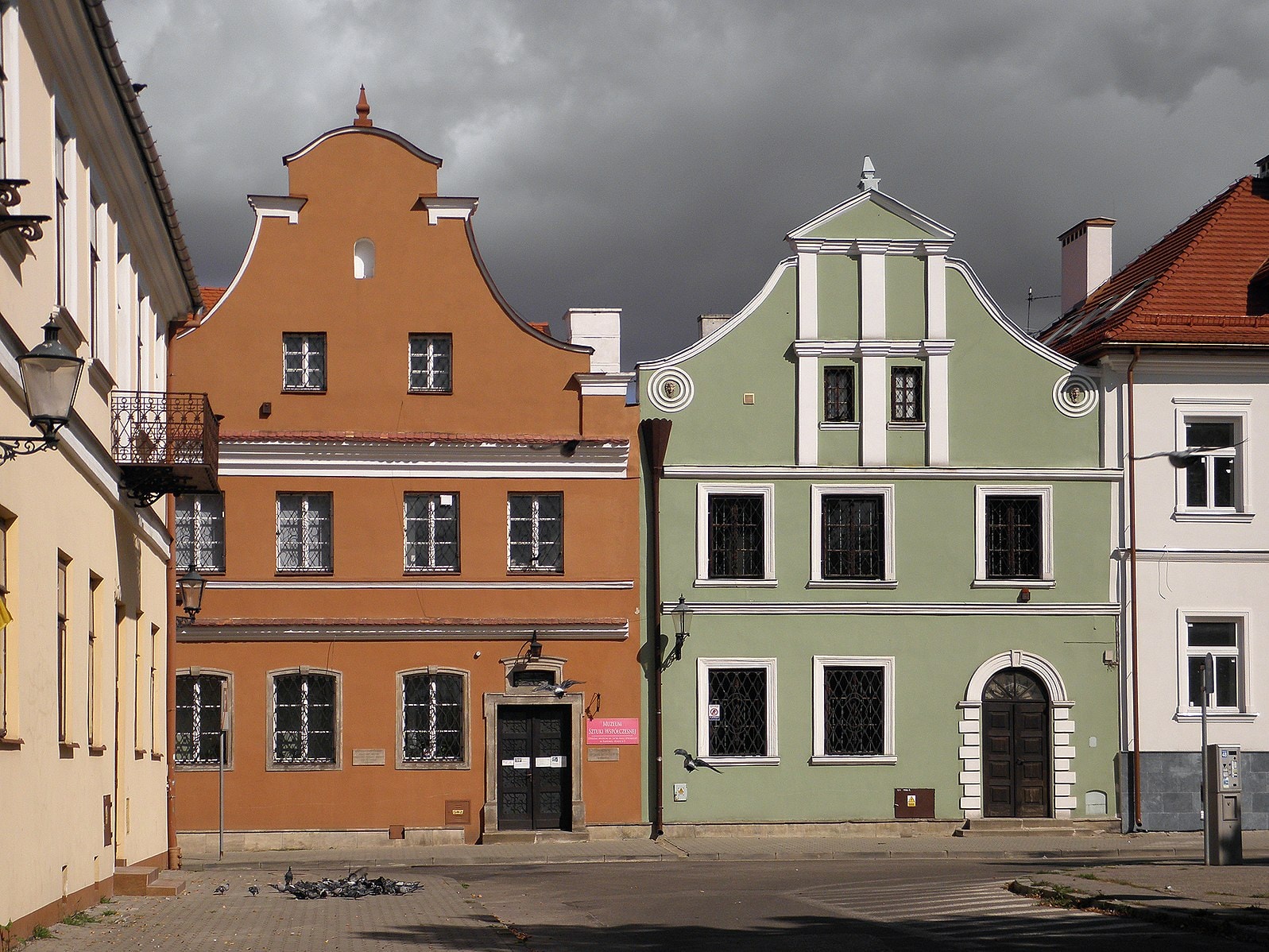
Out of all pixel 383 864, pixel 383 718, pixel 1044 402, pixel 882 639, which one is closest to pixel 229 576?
pixel 383 718

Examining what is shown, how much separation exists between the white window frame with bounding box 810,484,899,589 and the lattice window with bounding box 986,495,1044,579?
1.84 metres

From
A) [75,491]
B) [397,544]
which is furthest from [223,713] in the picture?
[75,491]

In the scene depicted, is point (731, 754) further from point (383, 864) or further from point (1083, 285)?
point (1083, 285)

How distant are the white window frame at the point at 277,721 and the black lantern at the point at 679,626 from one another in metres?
5.77

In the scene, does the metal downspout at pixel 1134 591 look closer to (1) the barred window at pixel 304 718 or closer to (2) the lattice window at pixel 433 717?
(2) the lattice window at pixel 433 717

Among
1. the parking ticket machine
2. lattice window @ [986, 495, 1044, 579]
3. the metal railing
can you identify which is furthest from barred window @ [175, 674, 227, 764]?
the parking ticket machine

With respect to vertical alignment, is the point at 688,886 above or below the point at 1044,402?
below

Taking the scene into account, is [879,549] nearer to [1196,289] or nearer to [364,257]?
[1196,289]

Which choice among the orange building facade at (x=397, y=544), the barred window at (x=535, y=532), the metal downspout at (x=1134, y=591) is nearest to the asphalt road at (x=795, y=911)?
the orange building facade at (x=397, y=544)

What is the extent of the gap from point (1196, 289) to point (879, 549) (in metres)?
7.99

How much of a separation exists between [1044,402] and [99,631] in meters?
18.9

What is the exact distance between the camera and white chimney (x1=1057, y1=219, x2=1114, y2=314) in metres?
36.6

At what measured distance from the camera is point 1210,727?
1185 inches

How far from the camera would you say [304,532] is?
2855 centimetres
